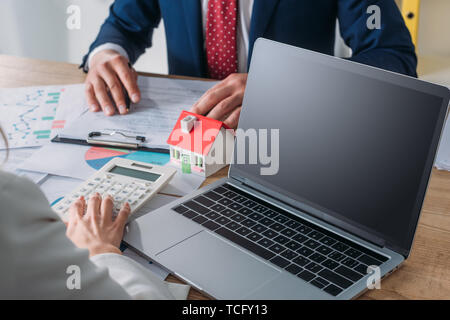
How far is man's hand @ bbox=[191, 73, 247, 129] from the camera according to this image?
1.04 metres

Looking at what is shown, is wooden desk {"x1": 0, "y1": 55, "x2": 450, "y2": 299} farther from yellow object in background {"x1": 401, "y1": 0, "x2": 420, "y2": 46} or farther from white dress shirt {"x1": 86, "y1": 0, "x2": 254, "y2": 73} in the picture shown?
yellow object in background {"x1": 401, "y1": 0, "x2": 420, "y2": 46}

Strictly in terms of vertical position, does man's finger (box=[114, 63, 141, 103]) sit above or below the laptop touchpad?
above

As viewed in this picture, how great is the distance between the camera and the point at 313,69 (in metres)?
0.76

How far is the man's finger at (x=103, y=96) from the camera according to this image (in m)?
1.16

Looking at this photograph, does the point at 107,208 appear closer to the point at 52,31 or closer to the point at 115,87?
the point at 115,87

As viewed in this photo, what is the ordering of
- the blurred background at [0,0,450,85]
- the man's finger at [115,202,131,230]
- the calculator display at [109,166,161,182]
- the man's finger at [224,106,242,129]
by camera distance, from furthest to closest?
the blurred background at [0,0,450,85] < the man's finger at [224,106,242,129] < the calculator display at [109,166,161,182] < the man's finger at [115,202,131,230]

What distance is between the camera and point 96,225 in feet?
2.42

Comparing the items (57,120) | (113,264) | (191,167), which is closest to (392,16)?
(191,167)

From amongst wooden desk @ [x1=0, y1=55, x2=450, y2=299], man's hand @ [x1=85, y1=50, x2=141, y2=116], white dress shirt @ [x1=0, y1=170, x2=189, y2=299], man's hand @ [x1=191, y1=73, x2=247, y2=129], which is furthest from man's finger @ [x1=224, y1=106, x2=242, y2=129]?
white dress shirt @ [x1=0, y1=170, x2=189, y2=299]

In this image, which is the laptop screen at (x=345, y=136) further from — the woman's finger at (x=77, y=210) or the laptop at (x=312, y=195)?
the woman's finger at (x=77, y=210)

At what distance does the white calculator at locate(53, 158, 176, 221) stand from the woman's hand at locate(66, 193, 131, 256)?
22mm

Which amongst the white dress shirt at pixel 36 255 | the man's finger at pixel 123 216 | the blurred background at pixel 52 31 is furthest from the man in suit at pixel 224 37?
the blurred background at pixel 52 31

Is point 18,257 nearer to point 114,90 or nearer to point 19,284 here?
point 19,284

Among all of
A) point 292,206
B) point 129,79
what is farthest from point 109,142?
point 292,206
